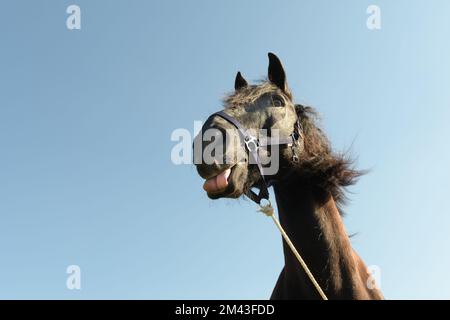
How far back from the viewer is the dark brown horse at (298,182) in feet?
16.5

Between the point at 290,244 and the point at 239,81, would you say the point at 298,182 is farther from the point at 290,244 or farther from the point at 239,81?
the point at 239,81

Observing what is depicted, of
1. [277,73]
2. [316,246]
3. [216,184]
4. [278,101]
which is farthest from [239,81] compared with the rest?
[316,246]

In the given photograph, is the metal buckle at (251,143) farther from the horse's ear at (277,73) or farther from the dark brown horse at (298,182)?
the horse's ear at (277,73)

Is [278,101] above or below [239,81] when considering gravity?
below

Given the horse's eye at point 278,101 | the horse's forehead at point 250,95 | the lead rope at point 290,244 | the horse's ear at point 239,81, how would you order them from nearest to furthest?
the lead rope at point 290,244 < the horse's forehead at point 250,95 < the horse's eye at point 278,101 < the horse's ear at point 239,81

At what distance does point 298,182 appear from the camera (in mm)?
5699

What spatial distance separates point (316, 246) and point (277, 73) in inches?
91.5

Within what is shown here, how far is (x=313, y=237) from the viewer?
5.31 metres

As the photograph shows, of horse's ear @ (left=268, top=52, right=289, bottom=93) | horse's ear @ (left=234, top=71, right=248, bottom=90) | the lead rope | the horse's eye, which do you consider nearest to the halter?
the lead rope

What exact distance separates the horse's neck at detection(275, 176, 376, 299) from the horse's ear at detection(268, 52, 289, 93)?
1328 millimetres

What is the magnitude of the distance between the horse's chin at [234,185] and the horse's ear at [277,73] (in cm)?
152

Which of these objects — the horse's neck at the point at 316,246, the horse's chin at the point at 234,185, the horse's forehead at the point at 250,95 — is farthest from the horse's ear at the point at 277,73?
the horse's chin at the point at 234,185
